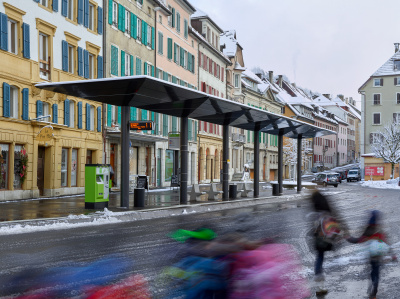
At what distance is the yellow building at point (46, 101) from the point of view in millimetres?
27447

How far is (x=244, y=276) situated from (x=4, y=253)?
7479 mm

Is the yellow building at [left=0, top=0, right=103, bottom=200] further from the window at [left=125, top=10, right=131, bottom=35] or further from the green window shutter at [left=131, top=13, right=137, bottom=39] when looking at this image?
the green window shutter at [left=131, top=13, right=137, bottom=39]

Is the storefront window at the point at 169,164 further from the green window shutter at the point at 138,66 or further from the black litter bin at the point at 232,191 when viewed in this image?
the black litter bin at the point at 232,191

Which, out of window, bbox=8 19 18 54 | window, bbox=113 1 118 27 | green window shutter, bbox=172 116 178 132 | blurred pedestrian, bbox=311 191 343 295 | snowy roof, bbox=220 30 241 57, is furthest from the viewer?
snowy roof, bbox=220 30 241 57

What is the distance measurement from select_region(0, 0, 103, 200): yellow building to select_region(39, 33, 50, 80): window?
5 centimetres

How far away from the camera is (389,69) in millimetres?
88875

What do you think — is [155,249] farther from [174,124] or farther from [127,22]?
[174,124]

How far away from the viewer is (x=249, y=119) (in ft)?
94.7

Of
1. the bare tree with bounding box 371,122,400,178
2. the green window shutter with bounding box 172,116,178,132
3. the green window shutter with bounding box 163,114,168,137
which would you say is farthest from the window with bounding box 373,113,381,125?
the green window shutter with bounding box 163,114,168,137

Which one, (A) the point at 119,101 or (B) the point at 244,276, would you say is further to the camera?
(A) the point at 119,101

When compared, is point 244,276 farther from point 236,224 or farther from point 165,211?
point 165,211

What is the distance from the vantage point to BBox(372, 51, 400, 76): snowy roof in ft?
289

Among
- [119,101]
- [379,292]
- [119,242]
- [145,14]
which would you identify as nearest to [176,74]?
[145,14]

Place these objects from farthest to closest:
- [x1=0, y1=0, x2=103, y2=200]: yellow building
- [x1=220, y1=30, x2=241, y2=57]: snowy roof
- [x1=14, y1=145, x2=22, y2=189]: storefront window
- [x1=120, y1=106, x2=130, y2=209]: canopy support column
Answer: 1. [x1=220, y1=30, x2=241, y2=57]: snowy roof
2. [x1=14, y1=145, x2=22, y2=189]: storefront window
3. [x1=0, y1=0, x2=103, y2=200]: yellow building
4. [x1=120, y1=106, x2=130, y2=209]: canopy support column
